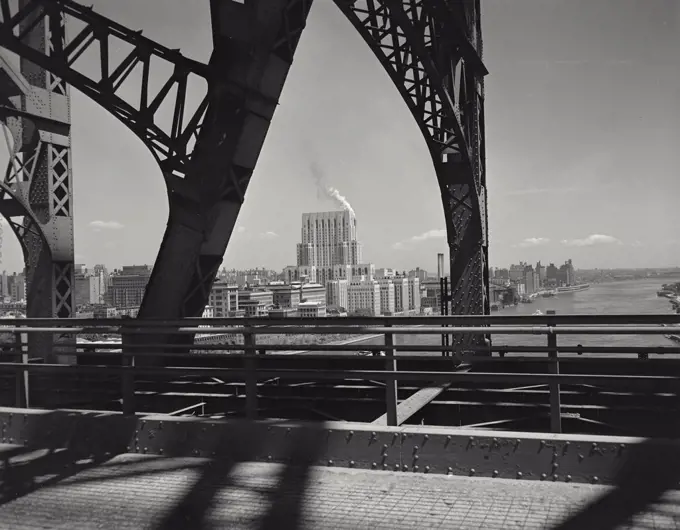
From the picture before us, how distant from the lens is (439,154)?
36.8 ft

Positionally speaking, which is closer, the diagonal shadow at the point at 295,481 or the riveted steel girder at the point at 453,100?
the diagonal shadow at the point at 295,481

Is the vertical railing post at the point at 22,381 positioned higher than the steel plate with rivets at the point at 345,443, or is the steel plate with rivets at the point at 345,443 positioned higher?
the vertical railing post at the point at 22,381

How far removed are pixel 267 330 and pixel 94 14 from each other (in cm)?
409

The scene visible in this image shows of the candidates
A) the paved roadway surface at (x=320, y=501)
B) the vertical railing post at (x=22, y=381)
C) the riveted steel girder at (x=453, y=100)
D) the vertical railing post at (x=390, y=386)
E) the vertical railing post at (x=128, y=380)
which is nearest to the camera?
the paved roadway surface at (x=320, y=501)

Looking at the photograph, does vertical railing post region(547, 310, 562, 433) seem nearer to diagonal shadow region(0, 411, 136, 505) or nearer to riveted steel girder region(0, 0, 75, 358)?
diagonal shadow region(0, 411, 136, 505)

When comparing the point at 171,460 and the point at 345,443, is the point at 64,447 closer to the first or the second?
the point at 171,460

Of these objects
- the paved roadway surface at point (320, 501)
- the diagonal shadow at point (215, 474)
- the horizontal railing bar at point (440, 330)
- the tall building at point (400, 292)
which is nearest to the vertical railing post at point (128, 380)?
the horizontal railing bar at point (440, 330)

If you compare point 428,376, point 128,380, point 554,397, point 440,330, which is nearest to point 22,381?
point 128,380

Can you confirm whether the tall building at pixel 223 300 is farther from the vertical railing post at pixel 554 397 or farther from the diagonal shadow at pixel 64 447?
the vertical railing post at pixel 554 397

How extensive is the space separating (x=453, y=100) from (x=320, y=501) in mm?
7853

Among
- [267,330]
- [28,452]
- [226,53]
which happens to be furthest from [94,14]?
[28,452]

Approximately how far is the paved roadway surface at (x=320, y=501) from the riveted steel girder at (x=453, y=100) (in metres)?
6.40

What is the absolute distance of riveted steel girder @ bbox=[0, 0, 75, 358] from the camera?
12.3m

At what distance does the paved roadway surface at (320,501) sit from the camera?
14.0 ft
